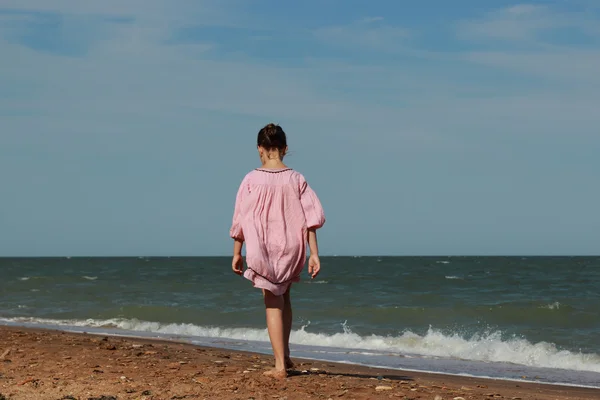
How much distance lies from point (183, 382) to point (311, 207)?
152 cm

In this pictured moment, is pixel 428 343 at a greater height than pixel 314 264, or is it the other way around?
pixel 314 264

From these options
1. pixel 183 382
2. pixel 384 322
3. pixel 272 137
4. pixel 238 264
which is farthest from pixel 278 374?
pixel 384 322

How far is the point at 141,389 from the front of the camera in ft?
17.0

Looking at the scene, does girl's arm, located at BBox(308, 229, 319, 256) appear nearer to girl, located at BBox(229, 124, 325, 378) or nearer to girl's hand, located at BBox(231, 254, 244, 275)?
girl, located at BBox(229, 124, 325, 378)

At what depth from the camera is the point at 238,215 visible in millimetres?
5555

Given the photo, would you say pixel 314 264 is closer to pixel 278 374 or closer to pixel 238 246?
pixel 238 246


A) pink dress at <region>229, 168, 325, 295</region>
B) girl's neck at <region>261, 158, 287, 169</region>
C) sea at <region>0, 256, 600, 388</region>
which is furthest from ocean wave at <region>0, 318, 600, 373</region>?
girl's neck at <region>261, 158, 287, 169</region>

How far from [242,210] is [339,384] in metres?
1.42

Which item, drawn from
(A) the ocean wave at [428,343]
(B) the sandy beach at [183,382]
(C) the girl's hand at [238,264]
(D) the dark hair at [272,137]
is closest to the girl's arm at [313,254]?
(C) the girl's hand at [238,264]

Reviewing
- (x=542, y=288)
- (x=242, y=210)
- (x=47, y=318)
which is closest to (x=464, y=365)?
(x=242, y=210)

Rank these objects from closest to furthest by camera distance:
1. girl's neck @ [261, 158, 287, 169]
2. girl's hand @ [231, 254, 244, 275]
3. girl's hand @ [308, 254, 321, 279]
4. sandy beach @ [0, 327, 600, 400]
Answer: sandy beach @ [0, 327, 600, 400]
girl's hand @ [308, 254, 321, 279]
girl's hand @ [231, 254, 244, 275]
girl's neck @ [261, 158, 287, 169]

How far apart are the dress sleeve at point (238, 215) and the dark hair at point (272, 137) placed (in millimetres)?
300

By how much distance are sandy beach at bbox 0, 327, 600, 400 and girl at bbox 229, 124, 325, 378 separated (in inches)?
16.4

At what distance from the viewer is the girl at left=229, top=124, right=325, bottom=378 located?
17.7 feet
